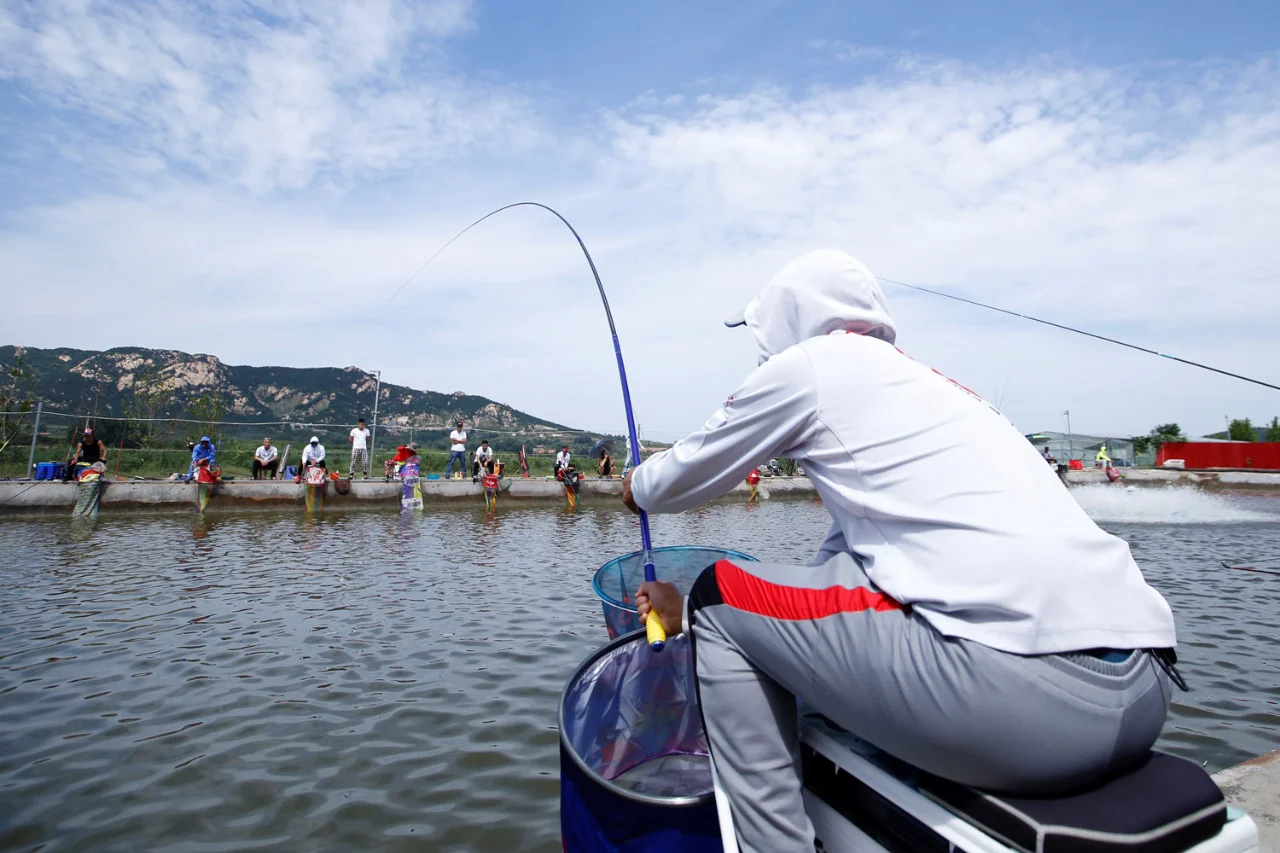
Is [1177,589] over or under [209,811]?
over

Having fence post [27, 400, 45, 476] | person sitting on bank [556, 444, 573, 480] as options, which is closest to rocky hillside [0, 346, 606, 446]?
person sitting on bank [556, 444, 573, 480]

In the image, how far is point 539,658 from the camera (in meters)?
5.39

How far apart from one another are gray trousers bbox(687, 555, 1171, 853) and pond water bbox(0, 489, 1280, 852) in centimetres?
180

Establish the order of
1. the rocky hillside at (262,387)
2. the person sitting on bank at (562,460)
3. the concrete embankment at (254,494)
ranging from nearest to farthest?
the concrete embankment at (254,494), the person sitting on bank at (562,460), the rocky hillside at (262,387)

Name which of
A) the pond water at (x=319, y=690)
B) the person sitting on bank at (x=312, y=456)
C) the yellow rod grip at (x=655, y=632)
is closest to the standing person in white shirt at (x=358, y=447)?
the person sitting on bank at (x=312, y=456)

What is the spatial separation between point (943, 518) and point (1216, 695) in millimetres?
4675

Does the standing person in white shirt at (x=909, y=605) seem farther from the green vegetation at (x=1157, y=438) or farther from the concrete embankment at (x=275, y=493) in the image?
the green vegetation at (x=1157, y=438)

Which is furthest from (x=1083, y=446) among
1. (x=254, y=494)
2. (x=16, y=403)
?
(x=16, y=403)

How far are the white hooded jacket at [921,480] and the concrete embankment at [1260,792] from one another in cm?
149

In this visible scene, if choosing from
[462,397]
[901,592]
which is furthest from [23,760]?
[462,397]

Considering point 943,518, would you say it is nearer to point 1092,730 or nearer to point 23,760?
point 1092,730

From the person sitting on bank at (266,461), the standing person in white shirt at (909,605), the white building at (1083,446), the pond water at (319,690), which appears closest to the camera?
the standing person in white shirt at (909,605)

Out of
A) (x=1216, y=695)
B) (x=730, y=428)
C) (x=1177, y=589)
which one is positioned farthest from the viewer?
(x=1177, y=589)

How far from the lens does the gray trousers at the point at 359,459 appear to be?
19.9 meters
